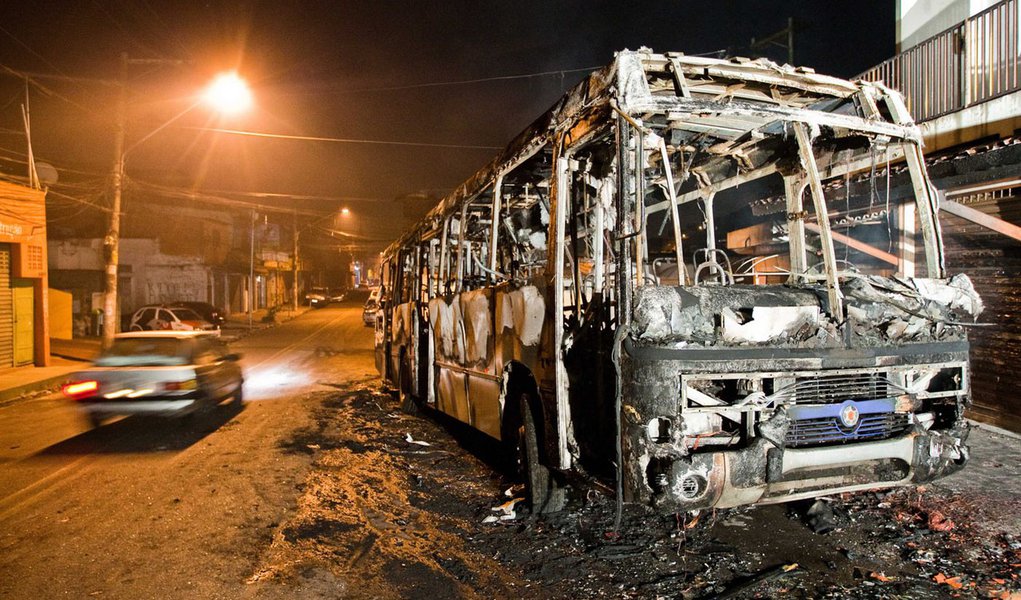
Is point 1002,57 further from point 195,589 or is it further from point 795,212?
point 195,589

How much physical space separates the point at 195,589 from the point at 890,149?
5956mm

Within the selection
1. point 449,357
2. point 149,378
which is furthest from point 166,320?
point 449,357

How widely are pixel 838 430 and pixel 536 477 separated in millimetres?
2377

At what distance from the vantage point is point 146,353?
28.5 ft

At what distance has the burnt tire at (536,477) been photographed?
499 cm

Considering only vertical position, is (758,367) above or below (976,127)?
below

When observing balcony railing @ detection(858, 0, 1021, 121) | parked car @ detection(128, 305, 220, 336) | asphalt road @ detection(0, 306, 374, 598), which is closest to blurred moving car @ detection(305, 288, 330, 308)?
parked car @ detection(128, 305, 220, 336)

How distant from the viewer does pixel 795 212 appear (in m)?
4.63

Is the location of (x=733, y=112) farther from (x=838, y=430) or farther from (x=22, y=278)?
(x=22, y=278)

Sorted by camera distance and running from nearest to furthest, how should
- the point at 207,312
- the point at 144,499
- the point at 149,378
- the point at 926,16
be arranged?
the point at 144,499, the point at 149,378, the point at 926,16, the point at 207,312

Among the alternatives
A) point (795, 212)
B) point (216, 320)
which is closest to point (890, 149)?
point (795, 212)

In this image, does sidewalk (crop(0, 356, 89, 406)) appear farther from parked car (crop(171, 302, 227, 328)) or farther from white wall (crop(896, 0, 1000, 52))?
white wall (crop(896, 0, 1000, 52))

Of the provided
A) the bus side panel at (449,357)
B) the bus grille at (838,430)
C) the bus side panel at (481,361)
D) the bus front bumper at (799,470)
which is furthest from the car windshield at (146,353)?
the bus grille at (838,430)

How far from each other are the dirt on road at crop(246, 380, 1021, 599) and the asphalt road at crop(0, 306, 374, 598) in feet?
1.33
